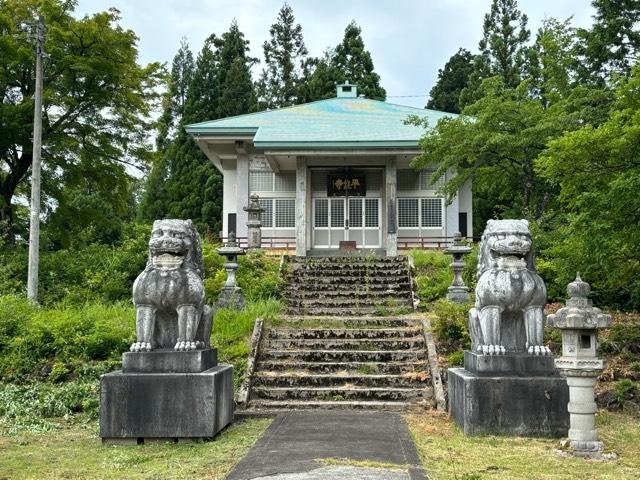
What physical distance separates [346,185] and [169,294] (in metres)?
14.5

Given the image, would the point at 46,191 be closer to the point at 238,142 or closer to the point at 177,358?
the point at 238,142

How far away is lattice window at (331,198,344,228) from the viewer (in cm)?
2173

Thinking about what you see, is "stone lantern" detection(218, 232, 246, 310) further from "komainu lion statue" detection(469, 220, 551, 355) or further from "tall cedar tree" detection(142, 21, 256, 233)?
"tall cedar tree" detection(142, 21, 256, 233)

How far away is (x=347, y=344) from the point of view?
10.9 m

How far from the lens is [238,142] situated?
2166 centimetres

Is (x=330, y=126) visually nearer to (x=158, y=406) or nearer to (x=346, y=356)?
(x=346, y=356)

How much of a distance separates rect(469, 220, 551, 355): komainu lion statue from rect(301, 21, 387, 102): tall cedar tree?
2983 cm

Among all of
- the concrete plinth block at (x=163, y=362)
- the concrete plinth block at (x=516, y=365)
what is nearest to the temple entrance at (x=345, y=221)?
the concrete plinth block at (x=516, y=365)

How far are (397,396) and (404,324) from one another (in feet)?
9.54

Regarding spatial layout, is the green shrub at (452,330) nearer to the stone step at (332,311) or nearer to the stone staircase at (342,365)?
the stone staircase at (342,365)

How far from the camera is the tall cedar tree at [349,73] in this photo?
1451 inches

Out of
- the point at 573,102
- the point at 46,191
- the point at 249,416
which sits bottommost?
the point at 249,416

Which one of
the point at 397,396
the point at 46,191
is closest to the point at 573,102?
the point at 397,396

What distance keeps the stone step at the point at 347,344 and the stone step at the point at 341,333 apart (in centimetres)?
20
